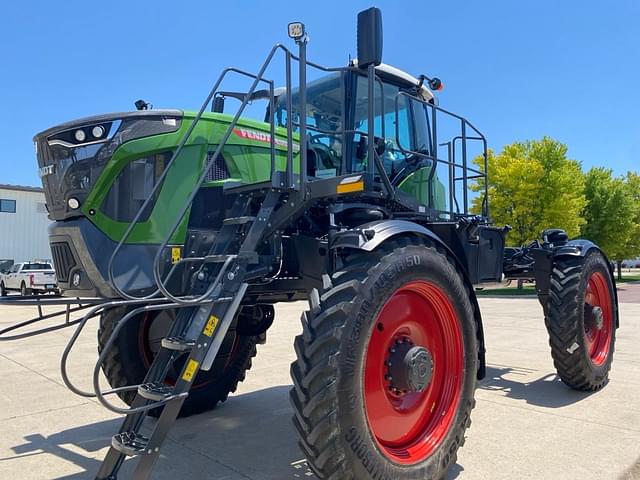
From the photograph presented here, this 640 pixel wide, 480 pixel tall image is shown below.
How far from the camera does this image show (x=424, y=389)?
141 inches

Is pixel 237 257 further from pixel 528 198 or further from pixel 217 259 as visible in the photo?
pixel 528 198

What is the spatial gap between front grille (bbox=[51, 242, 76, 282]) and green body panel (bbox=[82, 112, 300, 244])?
0.91ft

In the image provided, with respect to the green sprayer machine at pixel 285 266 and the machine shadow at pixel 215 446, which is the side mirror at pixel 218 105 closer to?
the green sprayer machine at pixel 285 266

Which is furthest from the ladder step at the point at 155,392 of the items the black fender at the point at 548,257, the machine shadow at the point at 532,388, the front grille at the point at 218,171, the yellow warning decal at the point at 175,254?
the black fender at the point at 548,257

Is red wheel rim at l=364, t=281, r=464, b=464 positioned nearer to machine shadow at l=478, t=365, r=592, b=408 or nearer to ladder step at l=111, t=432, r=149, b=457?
ladder step at l=111, t=432, r=149, b=457

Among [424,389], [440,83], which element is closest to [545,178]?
[440,83]

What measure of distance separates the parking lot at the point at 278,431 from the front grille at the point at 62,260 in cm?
138

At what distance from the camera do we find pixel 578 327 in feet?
18.1

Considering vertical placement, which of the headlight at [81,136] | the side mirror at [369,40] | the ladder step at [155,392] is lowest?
the ladder step at [155,392]

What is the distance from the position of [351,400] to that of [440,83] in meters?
3.42

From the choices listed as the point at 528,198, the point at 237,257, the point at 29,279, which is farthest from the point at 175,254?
the point at 29,279

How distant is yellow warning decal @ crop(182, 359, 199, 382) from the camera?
300 cm

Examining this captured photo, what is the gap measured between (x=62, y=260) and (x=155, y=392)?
1140mm

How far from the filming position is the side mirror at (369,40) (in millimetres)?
3488
